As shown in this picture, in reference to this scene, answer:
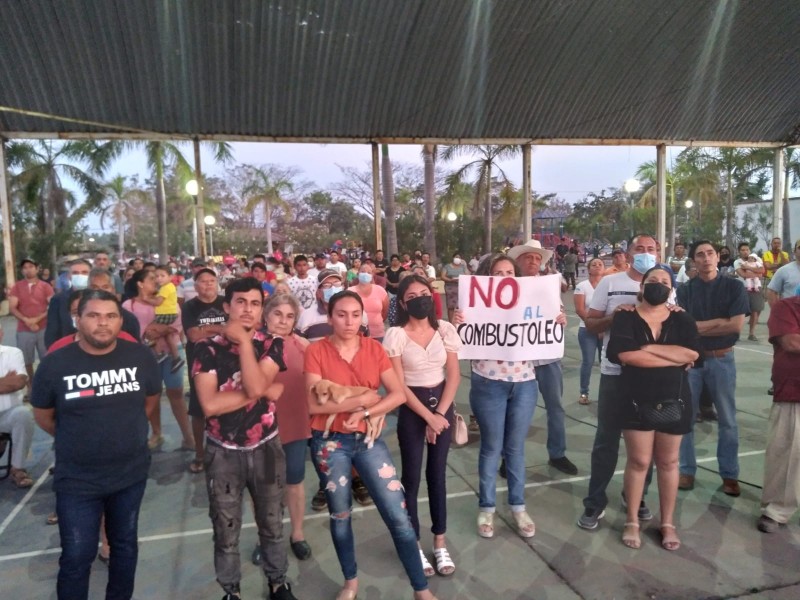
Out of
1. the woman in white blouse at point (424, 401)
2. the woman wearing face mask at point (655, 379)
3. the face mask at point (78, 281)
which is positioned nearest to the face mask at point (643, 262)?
the woman wearing face mask at point (655, 379)

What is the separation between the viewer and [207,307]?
16.3 feet

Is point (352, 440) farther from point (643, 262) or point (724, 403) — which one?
point (724, 403)

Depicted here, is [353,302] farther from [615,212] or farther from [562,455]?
[615,212]

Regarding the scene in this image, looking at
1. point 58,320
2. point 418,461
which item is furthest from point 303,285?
point 418,461

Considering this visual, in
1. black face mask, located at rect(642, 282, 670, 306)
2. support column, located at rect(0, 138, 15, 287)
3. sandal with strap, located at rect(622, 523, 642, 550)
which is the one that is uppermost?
support column, located at rect(0, 138, 15, 287)

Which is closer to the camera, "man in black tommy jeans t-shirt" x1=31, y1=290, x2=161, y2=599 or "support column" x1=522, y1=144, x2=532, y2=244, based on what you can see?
"man in black tommy jeans t-shirt" x1=31, y1=290, x2=161, y2=599

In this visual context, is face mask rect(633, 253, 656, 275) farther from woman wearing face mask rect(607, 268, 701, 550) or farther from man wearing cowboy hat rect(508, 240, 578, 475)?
man wearing cowboy hat rect(508, 240, 578, 475)

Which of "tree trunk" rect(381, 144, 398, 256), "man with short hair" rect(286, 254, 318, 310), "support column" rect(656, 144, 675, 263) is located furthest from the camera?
"tree trunk" rect(381, 144, 398, 256)

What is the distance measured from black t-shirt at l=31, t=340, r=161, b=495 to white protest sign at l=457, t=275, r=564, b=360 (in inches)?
82.7

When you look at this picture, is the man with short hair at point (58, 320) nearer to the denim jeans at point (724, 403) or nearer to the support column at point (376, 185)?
the denim jeans at point (724, 403)

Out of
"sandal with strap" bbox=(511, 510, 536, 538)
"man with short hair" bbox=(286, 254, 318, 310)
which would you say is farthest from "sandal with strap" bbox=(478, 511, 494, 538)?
"man with short hair" bbox=(286, 254, 318, 310)

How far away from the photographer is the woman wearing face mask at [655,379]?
11.9 ft

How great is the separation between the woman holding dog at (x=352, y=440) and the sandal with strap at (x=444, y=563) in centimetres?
38

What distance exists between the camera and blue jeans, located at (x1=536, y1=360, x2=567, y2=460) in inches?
198
